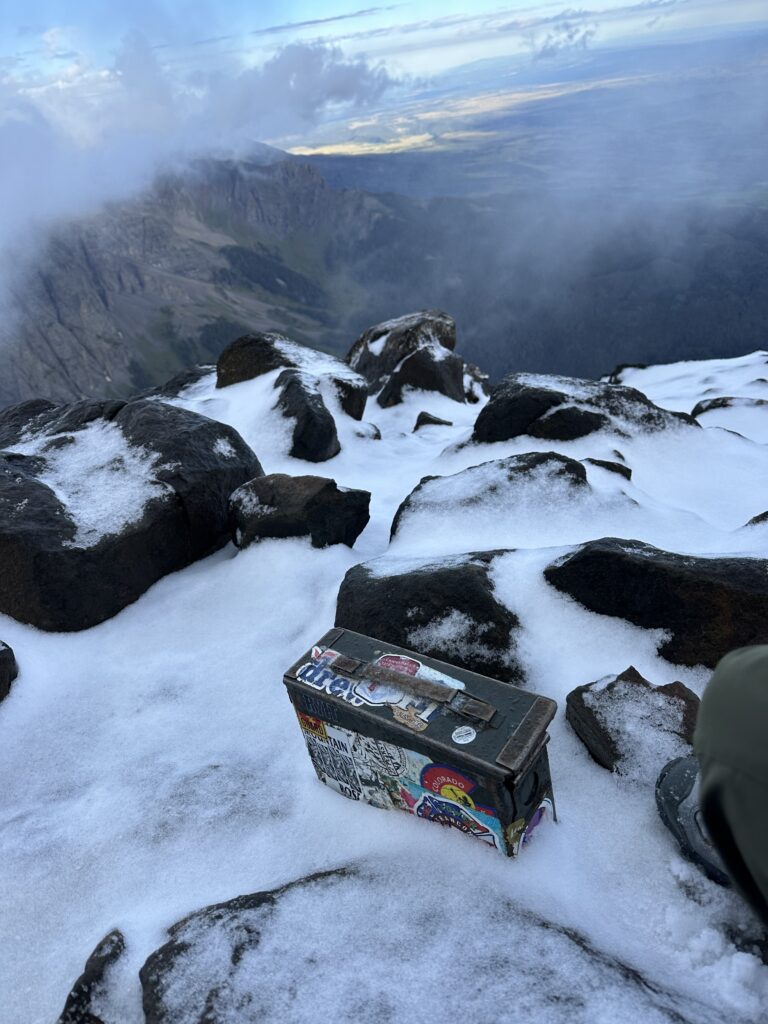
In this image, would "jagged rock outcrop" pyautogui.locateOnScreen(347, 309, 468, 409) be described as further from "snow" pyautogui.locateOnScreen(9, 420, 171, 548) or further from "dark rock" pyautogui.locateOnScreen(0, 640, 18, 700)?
"dark rock" pyautogui.locateOnScreen(0, 640, 18, 700)

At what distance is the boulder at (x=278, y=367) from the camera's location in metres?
25.1

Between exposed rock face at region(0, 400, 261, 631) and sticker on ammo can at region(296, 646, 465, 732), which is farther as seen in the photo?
exposed rock face at region(0, 400, 261, 631)

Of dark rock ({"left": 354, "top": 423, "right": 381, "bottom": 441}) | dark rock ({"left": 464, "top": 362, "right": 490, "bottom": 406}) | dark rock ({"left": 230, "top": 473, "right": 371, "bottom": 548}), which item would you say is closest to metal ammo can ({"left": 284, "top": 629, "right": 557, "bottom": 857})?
dark rock ({"left": 230, "top": 473, "right": 371, "bottom": 548})

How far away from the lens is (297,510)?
13531 mm

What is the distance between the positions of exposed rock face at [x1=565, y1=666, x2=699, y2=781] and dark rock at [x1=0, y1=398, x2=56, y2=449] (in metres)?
16.3

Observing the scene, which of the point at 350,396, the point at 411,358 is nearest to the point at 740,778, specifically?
Answer: the point at 350,396

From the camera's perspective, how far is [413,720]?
6.10 m

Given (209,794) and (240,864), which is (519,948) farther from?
(209,794)

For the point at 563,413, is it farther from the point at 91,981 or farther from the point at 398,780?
the point at 91,981

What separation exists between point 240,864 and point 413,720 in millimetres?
2873

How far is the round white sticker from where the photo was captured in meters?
5.82

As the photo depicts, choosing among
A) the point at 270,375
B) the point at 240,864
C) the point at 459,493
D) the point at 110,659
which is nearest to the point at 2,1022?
the point at 240,864

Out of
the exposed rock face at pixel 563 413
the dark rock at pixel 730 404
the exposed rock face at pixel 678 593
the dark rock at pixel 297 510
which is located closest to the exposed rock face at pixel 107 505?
the dark rock at pixel 297 510

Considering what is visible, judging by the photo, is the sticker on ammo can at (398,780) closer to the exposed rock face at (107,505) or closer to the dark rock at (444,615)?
the dark rock at (444,615)
